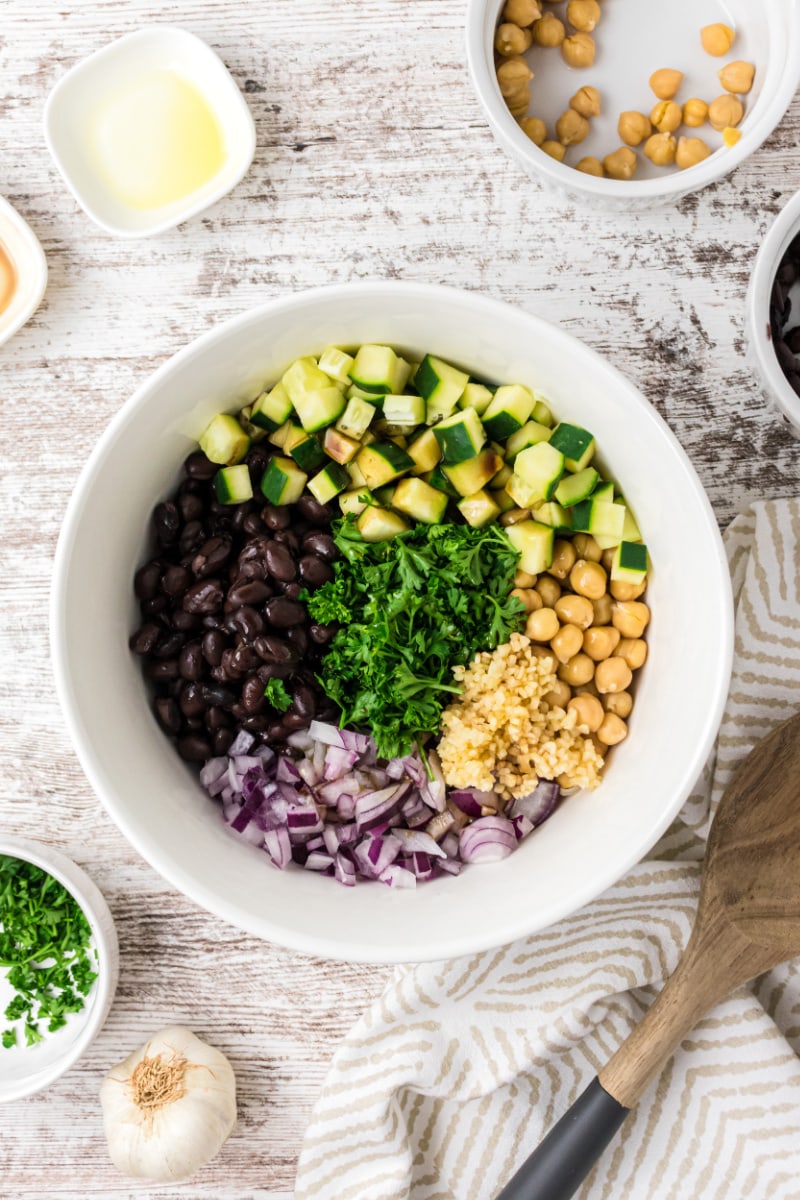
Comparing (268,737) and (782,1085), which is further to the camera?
(782,1085)

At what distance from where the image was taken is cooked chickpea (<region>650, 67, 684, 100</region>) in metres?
2.12

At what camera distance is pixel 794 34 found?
80.0 inches

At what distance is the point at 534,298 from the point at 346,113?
1.89 ft

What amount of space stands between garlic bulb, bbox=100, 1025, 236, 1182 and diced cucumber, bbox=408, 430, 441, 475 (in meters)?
1.39

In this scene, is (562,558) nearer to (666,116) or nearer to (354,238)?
(354,238)

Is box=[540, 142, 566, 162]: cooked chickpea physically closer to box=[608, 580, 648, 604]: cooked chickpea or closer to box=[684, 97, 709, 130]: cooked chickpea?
box=[684, 97, 709, 130]: cooked chickpea

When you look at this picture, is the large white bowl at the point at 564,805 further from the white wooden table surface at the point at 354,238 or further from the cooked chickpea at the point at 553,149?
the cooked chickpea at the point at 553,149

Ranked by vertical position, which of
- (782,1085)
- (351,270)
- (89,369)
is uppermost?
(351,270)

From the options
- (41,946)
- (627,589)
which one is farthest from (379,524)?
(41,946)

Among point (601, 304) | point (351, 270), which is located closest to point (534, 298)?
point (601, 304)

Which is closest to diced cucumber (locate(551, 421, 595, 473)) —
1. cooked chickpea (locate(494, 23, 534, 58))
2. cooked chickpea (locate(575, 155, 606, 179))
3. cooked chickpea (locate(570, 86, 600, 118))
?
cooked chickpea (locate(575, 155, 606, 179))

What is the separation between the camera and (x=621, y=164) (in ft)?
6.89

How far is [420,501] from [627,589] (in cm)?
44

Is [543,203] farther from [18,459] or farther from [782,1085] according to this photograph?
[782,1085]
